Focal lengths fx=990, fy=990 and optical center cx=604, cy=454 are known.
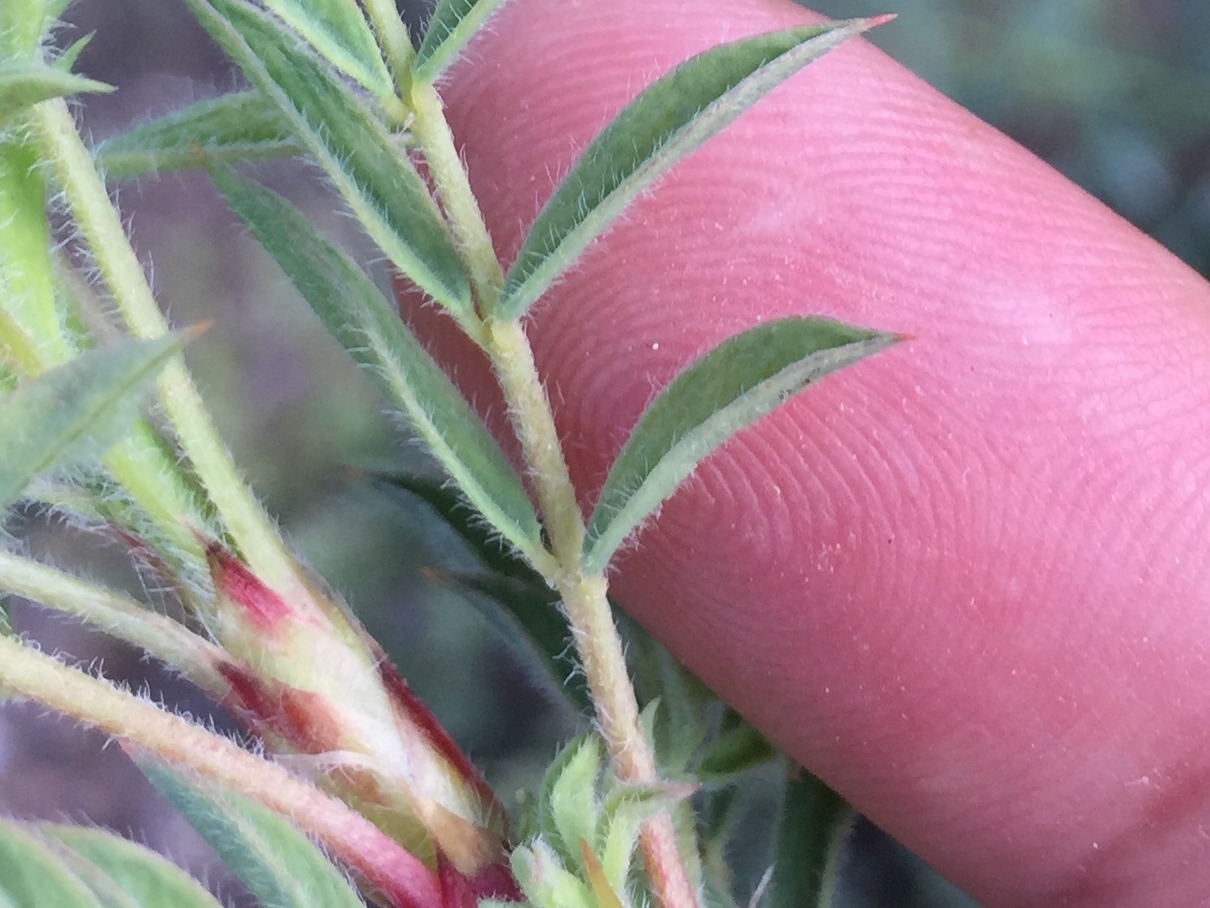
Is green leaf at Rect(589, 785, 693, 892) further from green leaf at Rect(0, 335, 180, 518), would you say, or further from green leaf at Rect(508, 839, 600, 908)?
green leaf at Rect(0, 335, 180, 518)

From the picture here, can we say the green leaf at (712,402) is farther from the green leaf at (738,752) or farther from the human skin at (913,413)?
the green leaf at (738,752)

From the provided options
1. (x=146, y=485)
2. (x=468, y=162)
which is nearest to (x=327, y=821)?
(x=146, y=485)

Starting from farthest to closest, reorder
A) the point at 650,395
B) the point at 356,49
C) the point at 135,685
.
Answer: the point at 135,685 → the point at 650,395 → the point at 356,49

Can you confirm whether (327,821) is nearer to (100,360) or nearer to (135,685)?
(100,360)

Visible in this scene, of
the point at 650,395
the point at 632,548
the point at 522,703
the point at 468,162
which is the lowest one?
the point at 522,703

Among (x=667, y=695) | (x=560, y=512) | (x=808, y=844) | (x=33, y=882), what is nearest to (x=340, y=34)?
(x=560, y=512)

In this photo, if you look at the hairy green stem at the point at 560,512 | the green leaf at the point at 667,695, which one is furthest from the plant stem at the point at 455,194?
the green leaf at the point at 667,695

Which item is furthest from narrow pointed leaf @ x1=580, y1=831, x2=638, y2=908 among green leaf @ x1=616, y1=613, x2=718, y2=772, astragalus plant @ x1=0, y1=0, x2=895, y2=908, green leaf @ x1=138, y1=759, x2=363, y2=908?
green leaf @ x1=616, y1=613, x2=718, y2=772
